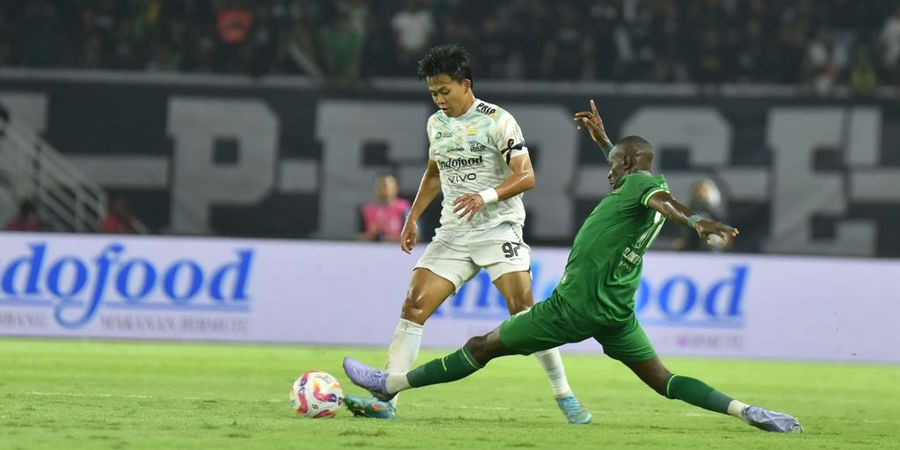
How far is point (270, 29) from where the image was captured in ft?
68.7

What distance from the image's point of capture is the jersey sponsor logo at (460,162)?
349 inches

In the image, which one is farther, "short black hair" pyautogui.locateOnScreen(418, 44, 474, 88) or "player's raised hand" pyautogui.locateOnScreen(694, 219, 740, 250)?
"short black hair" pyautogui.locateOnScreen(418, 44, 474, 88)

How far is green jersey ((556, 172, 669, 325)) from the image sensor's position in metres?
7.91

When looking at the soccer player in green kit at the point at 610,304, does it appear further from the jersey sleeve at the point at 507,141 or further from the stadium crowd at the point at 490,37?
the stadium crowd at the point at 490,37

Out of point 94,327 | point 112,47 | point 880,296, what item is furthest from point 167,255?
point 880,296

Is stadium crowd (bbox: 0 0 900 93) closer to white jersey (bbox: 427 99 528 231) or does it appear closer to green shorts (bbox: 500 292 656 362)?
white jersey (bbox: 427 99 528 231)

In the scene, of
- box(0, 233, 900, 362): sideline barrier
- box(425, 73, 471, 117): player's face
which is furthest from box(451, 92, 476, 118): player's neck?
box(0, 233, 900, 362): sideline barrier

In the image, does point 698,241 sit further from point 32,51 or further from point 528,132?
point 32,51

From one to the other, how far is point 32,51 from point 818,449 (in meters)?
15.2

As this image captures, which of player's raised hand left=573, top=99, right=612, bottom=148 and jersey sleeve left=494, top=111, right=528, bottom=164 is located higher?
player's raised hand left=573, top=99, right=612, bottom=148

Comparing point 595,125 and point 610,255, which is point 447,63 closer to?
point 595,125

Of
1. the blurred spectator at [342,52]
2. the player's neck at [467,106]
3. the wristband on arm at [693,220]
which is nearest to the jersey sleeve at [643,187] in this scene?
the wristband on arm at [693,220]

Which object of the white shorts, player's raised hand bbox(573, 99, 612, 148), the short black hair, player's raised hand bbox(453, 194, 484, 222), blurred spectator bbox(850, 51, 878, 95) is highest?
blurred spectator bbox(850, 51, 878, 95)

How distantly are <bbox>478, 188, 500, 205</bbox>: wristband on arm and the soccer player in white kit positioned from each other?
9cm
